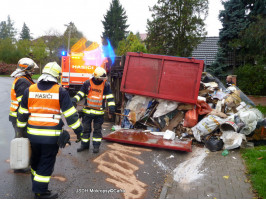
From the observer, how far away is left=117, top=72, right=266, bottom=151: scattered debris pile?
586cm

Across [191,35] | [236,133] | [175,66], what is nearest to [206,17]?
[191,35]

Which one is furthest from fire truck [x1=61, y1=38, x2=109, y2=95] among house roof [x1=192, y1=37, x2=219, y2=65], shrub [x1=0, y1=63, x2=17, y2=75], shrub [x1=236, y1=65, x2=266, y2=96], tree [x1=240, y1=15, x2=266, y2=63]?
shrub [x1=0, y1=63, x2=17, y2=75]

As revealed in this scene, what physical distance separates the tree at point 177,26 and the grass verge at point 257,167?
11.6 metres

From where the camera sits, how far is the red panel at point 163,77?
6.64m

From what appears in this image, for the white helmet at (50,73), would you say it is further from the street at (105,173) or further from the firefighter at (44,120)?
the street at (105,173)

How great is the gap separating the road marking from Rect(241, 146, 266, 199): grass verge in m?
1.60

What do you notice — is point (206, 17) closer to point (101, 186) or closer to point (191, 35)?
point (191, 35)

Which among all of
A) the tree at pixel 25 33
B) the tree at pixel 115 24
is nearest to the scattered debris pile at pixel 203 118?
the tree at pixel 115 24

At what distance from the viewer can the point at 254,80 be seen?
12711 mm

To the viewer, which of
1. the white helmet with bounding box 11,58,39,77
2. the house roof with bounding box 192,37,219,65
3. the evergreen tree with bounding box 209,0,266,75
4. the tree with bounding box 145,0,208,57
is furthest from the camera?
the house roof with bounding box 192,37,219,65

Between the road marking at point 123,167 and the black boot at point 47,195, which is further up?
the black boot at point 47,195

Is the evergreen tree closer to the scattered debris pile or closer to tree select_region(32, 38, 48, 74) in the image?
the scattered debris pile

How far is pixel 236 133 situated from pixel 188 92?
156 centimetres

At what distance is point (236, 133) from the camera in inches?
225
